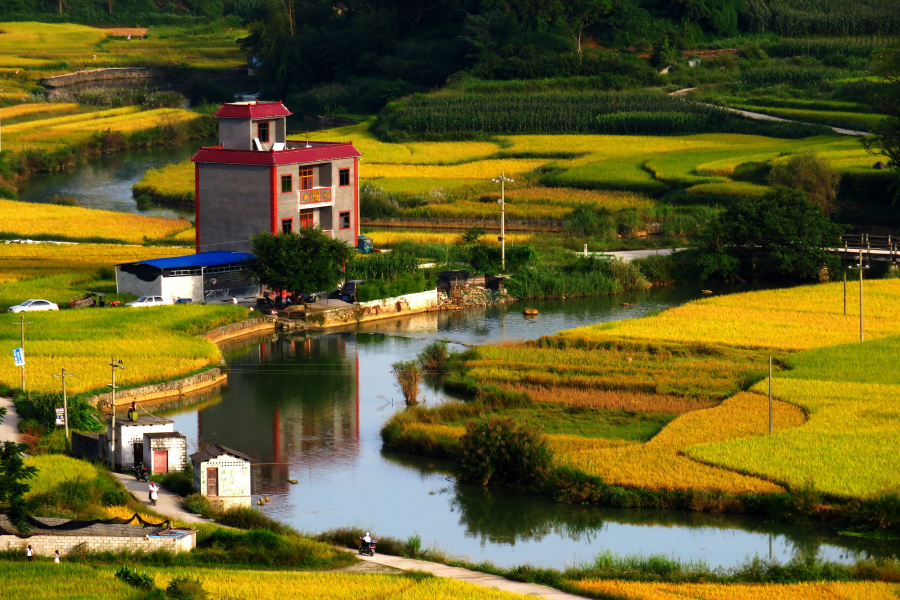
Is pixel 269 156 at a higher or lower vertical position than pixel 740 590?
higher

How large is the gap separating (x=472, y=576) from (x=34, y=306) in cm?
3089

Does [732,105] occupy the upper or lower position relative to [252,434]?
upper

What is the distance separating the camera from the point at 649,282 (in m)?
69.9

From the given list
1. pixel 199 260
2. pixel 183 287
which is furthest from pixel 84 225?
pixel 183 287

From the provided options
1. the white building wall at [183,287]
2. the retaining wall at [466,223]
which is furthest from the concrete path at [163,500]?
the retaining wall at [466,223]

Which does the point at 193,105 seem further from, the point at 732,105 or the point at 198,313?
the point at 198,313

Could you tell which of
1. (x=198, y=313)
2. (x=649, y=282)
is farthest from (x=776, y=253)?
(x=198, y=313)

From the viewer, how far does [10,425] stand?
137 feet

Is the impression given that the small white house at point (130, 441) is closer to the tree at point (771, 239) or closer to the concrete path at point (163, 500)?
the concrete path at point (163, 500)

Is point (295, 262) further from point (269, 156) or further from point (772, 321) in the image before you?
point (772, 321)

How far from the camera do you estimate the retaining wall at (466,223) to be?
264 feet

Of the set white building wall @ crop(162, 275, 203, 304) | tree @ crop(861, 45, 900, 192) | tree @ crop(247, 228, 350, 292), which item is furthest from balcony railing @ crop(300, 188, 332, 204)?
tree @ crop(861, 45, 900, 192)

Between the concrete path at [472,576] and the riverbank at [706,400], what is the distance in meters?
5.67

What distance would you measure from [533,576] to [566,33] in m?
105
